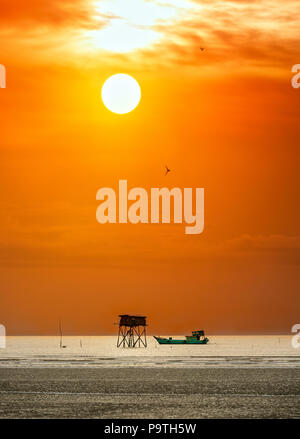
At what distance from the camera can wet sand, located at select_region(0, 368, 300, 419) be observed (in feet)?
152

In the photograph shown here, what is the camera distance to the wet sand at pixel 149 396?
152 ft

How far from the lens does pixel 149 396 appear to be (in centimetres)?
5803

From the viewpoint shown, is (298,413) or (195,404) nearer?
(298,413)
